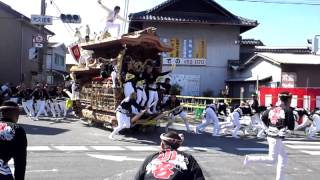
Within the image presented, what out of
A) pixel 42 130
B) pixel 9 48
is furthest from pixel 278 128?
pixel 9 48

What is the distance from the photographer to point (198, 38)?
3453cm

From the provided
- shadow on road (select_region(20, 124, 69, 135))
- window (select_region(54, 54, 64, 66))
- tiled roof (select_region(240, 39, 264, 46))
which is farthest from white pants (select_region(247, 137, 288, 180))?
window (select_region(54, 54, 64, 66))

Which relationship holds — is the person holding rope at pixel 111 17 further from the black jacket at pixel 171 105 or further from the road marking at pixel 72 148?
the road marking at pixel 72 148

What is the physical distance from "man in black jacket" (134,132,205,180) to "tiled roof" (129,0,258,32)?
2734cm

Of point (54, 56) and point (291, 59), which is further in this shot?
point (54, 56)

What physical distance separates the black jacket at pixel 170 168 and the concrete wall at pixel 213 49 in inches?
1150

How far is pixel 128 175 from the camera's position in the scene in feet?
34.2

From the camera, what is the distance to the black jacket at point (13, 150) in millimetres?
5102

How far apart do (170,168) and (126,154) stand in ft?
26.7

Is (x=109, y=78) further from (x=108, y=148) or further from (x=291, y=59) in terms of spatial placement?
(x=291, y=59)

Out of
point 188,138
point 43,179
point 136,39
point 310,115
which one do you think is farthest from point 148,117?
point 43,179

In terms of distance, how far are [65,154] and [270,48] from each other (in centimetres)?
3162

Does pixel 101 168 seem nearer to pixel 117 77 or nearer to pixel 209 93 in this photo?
pixel 117 77

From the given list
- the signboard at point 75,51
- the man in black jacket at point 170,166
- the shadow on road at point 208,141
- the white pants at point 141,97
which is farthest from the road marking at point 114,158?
the signboard at point 75,51
